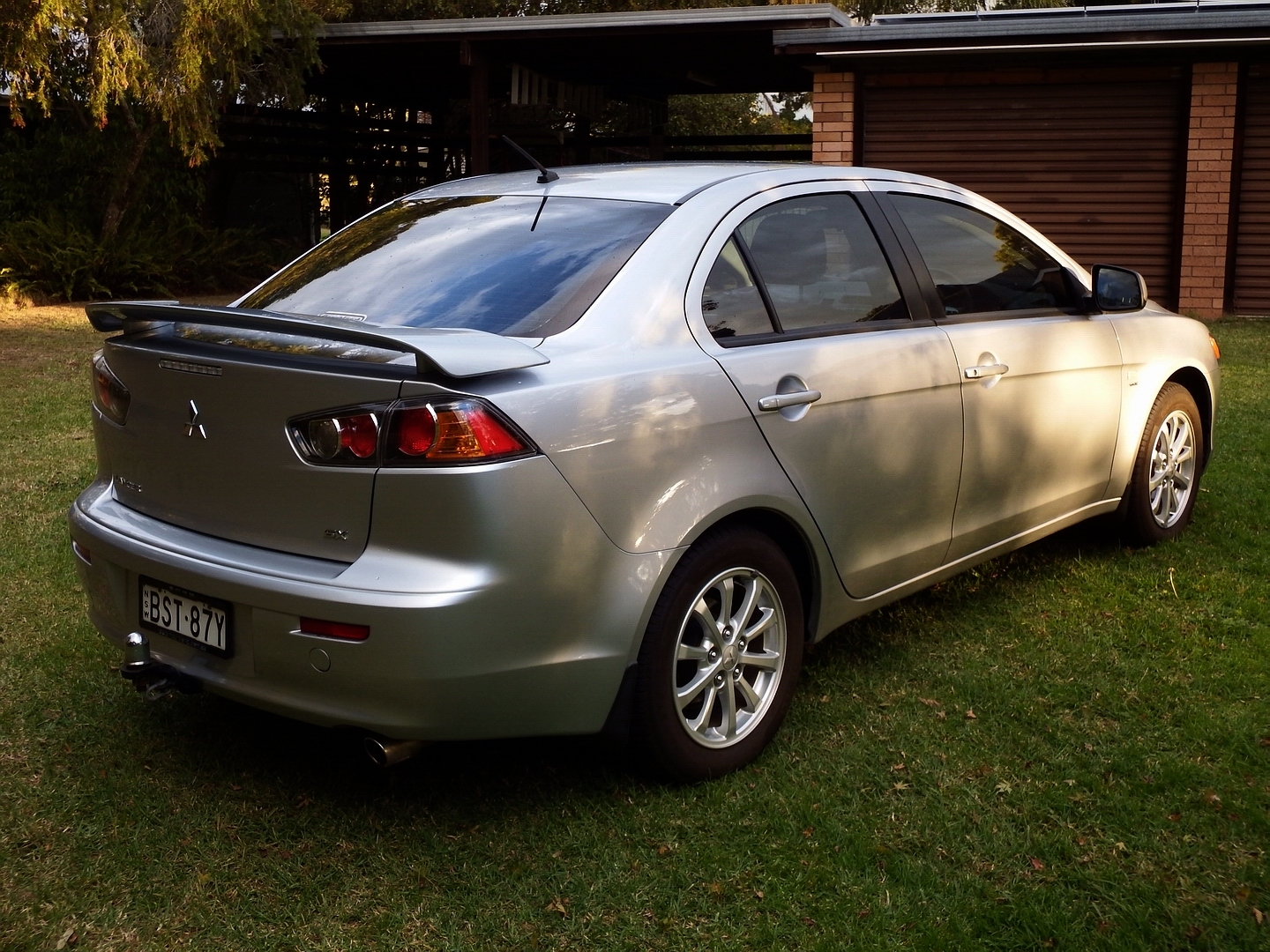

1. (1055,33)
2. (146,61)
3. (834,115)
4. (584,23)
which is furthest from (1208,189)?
(146,61)

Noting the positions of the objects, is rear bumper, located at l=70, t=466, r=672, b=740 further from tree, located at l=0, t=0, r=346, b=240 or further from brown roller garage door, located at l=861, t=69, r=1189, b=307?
brown roller garage door, located at l=861, t=69, r=1189, b=307

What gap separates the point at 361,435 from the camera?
2.76m

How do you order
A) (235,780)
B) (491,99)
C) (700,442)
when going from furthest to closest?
(491,99), (235,780), (700,442)

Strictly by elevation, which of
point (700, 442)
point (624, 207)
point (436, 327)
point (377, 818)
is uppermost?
point (624, 207)

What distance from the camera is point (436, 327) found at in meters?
3.20

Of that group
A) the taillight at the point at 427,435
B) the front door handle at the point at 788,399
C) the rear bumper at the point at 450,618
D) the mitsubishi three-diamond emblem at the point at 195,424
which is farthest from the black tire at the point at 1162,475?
the mitsubishi three-diamond emblem at the point at 195,424

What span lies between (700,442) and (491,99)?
68.5 feet

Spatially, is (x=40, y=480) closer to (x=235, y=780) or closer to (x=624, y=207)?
(x=235, y=780)

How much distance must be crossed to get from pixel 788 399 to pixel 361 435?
119 cm

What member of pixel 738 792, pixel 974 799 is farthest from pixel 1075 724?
pixel 738 792

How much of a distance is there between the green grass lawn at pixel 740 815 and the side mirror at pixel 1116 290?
3.76ft

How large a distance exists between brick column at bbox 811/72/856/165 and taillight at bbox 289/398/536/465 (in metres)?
12.6

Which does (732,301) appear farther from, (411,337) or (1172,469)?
(1172,469)

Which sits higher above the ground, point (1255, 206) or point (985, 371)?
point (1255, 206)
